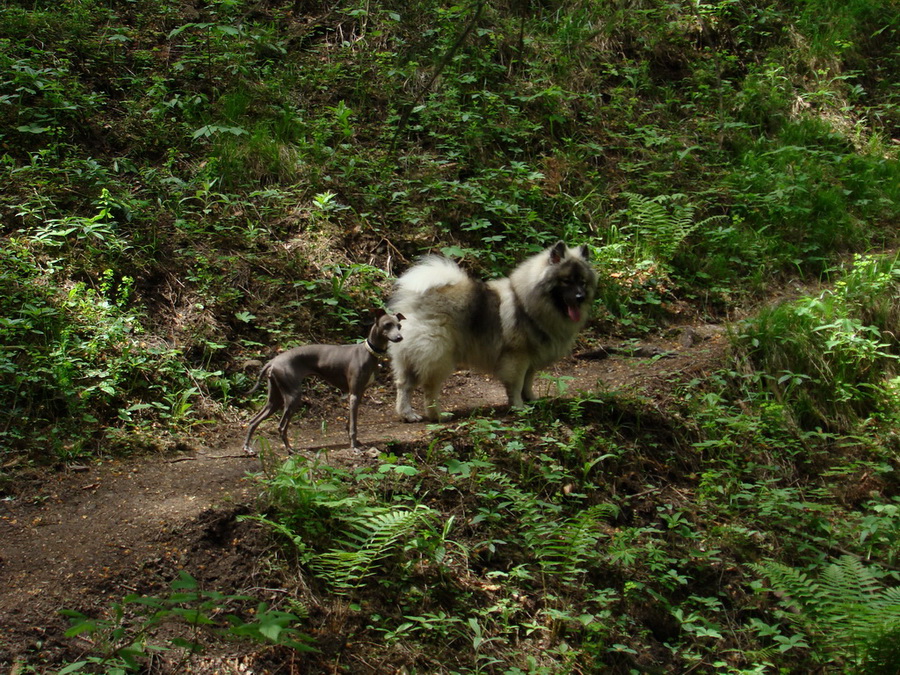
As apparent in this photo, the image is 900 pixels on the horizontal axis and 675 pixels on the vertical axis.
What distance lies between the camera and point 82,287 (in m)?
6.18

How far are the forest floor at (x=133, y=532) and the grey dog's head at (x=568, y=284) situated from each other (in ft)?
5.65

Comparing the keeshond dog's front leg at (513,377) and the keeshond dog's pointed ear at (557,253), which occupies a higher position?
the keeshond dog's pointed ear at (557,253)

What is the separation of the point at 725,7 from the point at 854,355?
294 inches

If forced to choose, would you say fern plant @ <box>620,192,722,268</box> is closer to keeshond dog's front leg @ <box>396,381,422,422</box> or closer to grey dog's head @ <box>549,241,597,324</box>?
grey dog's head @ <box>549,241,597,324</box>

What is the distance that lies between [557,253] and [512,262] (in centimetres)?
181

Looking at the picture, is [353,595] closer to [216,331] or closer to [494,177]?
[216,331]

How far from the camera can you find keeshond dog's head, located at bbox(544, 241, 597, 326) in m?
6.54

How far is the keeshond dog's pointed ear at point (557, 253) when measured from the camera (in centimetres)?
659

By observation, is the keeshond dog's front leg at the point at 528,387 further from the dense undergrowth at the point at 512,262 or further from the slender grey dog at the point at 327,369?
the slender grey dog at the point at 327,369

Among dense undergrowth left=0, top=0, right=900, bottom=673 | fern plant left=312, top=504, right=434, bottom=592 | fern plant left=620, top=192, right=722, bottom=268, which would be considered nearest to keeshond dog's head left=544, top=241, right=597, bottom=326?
dense undergrowth left=0, top=0, right=900, bottom=673

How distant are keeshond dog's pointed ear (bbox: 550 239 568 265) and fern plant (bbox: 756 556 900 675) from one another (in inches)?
120

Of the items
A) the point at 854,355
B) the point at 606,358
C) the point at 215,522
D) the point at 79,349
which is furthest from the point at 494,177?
the point at 215,522

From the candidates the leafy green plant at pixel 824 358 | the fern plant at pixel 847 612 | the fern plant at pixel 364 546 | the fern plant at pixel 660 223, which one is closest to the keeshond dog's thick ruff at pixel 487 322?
the leafy green plant at pixel 824 358

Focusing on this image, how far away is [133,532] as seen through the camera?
13.8 feet
